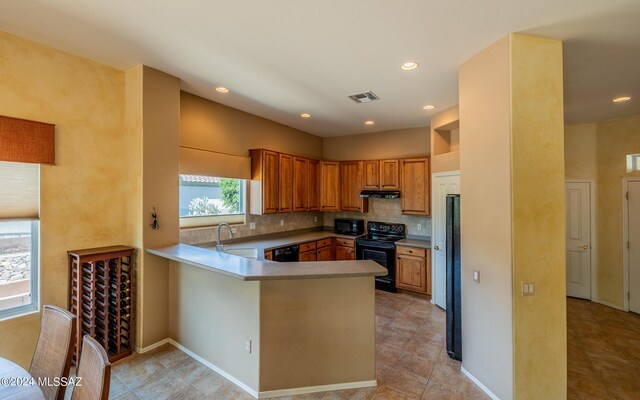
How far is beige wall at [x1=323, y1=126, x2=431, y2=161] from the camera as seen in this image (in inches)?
207

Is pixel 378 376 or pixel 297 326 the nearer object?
pixel 297 326

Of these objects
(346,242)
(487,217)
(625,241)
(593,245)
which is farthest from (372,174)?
(625,241)

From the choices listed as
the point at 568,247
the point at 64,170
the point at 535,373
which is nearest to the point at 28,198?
the point at 64,170

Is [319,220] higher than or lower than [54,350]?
higher

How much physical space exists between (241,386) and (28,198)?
2470 mm

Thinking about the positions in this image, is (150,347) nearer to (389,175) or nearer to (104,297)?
(104,297)

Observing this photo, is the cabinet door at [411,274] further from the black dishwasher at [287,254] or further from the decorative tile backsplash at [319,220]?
the black dishwasher at [287,254]

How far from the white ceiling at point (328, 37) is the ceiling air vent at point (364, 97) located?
0.13 meters

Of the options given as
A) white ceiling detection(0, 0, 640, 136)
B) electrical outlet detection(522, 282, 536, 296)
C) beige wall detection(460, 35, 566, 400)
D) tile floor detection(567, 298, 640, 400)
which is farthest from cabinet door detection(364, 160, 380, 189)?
tile floor detection(567, 298, 640, 400)

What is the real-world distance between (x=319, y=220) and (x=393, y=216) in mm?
1674

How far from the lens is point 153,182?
2980 millimetres

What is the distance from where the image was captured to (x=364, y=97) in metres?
3.73

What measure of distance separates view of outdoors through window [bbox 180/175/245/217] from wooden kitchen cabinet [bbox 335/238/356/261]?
1991 mm

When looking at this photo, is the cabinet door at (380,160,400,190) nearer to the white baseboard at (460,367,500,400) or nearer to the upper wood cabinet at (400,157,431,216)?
the upper wood cabinet at (400,157,431,216)
